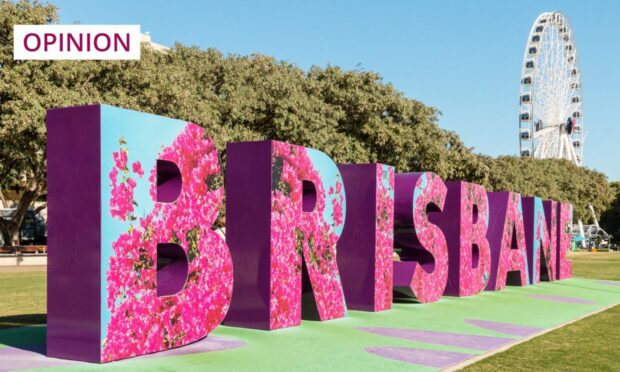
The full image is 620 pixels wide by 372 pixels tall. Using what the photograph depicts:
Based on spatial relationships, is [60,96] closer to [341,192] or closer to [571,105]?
[341,192]

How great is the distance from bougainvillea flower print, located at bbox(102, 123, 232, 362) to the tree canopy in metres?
16.9

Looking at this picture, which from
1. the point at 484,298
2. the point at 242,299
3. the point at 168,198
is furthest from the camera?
the point at 484,298

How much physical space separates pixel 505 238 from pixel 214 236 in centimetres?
1187

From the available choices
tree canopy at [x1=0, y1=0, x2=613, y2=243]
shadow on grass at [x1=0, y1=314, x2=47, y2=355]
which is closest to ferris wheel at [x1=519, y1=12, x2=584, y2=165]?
tree canopy at [x1=0, y1=0, x2=613, y2=243]

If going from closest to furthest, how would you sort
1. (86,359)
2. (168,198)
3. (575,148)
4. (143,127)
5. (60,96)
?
1. (86,359)
2. (143,127)
3. (168,198)
4. (60,96)
5. (575,148)

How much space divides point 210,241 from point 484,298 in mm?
9426

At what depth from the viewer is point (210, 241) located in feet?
35.5

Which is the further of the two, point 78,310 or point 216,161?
point 216,161

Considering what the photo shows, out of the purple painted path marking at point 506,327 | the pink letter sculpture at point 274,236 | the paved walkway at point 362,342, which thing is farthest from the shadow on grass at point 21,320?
the purple painted path marking at point 506,327

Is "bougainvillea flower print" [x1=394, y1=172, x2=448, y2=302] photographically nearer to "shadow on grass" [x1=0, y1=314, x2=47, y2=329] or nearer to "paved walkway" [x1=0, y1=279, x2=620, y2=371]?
"paved walkway" [x1=0, y1=279, x2=620, y2=371]

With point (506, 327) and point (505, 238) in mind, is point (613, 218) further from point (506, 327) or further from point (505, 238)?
point (506, 327)

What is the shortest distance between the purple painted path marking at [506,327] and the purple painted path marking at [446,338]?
0.85 meters

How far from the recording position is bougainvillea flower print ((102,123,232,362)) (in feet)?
29.7

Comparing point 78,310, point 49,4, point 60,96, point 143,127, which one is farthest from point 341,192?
point 49,4
